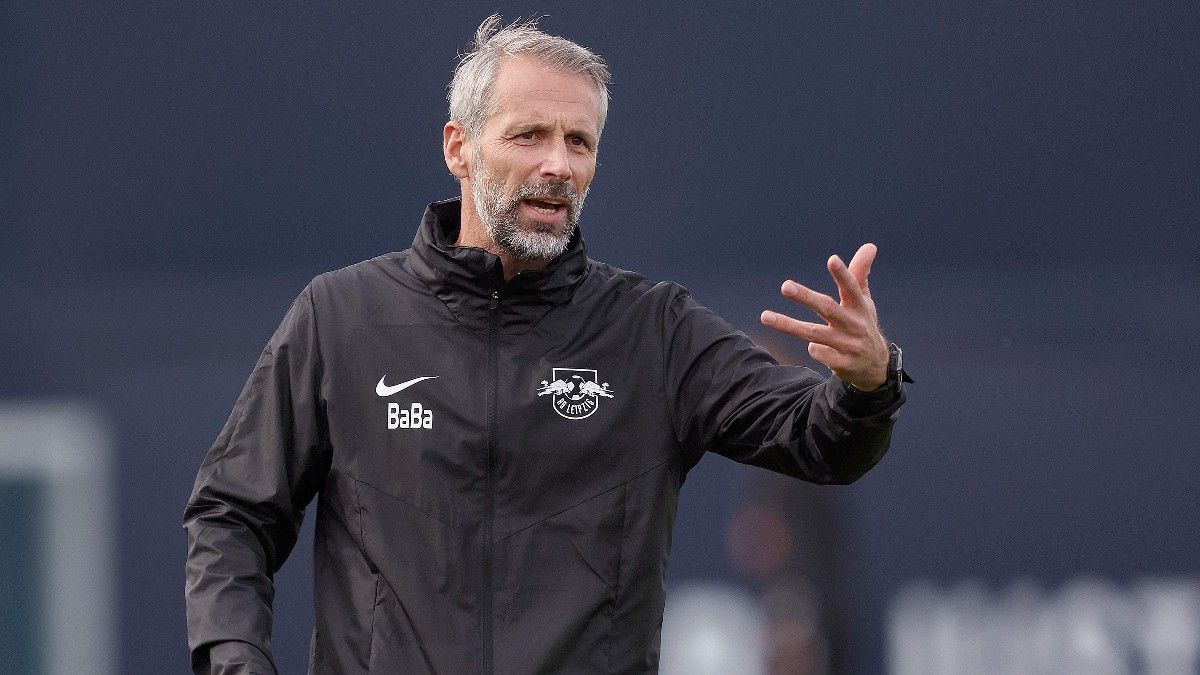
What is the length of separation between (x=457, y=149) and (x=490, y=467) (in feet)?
1.87

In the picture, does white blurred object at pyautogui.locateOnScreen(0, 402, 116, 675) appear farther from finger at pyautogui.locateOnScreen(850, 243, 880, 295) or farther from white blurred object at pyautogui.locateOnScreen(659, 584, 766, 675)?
finger at pyautogui.locateOnScreen(850, 243, 880, 295)

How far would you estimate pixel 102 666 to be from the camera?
4469mm

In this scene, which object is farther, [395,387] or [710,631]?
[710,631]

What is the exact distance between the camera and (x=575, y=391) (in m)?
2.48

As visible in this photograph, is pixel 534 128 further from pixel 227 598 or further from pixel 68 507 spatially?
pixel 68 507

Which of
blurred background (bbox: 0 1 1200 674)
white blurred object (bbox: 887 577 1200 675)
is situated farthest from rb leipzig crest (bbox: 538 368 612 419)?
white blurred object (bbox: 887 577 1200 675)

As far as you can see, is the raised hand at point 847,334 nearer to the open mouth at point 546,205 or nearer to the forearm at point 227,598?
the open mouth at point 546,205

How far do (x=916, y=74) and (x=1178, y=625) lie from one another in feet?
5.34

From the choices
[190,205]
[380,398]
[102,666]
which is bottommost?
[102,666]

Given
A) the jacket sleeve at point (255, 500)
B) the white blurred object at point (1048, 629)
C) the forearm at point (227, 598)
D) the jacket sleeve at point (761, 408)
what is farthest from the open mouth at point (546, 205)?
the white blurred object at point (1048, 629)

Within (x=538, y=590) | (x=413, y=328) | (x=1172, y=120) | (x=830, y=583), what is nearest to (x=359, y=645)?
(x=538, y=590)

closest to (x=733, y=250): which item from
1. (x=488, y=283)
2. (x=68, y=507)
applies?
(x=68, y=507)

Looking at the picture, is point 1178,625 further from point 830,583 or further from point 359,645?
point 359,645

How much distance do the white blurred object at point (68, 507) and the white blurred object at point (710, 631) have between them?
1458mm
